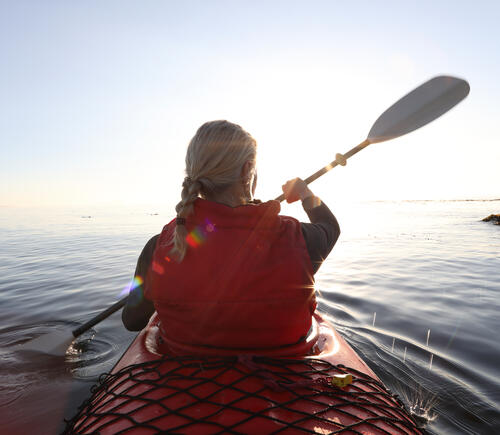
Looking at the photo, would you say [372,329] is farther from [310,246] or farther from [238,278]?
[238,278]

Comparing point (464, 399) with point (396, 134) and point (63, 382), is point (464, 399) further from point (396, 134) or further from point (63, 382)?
point (63, 382)

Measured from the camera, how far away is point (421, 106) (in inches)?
144

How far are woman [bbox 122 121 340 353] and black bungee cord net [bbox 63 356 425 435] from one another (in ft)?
0.47

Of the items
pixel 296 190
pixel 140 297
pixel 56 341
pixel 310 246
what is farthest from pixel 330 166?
pixel 56 341

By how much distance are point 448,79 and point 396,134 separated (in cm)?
85

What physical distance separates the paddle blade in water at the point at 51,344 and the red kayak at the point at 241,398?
2.78m

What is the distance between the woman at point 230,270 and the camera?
1.49 m

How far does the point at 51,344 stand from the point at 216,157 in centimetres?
394

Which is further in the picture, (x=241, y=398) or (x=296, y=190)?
(x=296, y=190)

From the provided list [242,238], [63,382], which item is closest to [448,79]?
[242,238]

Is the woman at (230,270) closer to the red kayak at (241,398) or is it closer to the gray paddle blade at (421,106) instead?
the red kayak at (241,398)

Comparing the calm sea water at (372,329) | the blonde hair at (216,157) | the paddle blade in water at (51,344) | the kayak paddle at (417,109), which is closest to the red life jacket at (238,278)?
the blonde hair at (216,157)

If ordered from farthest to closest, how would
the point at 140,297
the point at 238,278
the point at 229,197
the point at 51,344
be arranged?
the point at 51,344 < the point at 140,297 < the point at 229,197 < the point at 238,278

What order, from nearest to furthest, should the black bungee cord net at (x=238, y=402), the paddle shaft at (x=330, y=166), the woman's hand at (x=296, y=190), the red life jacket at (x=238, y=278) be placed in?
the black bungee cord net at (x=238, y=402), the red life jacket at (x=238, y=278), the woman's hand at (x=296, y=190), the paddle shaft at (x=330, y=166)
